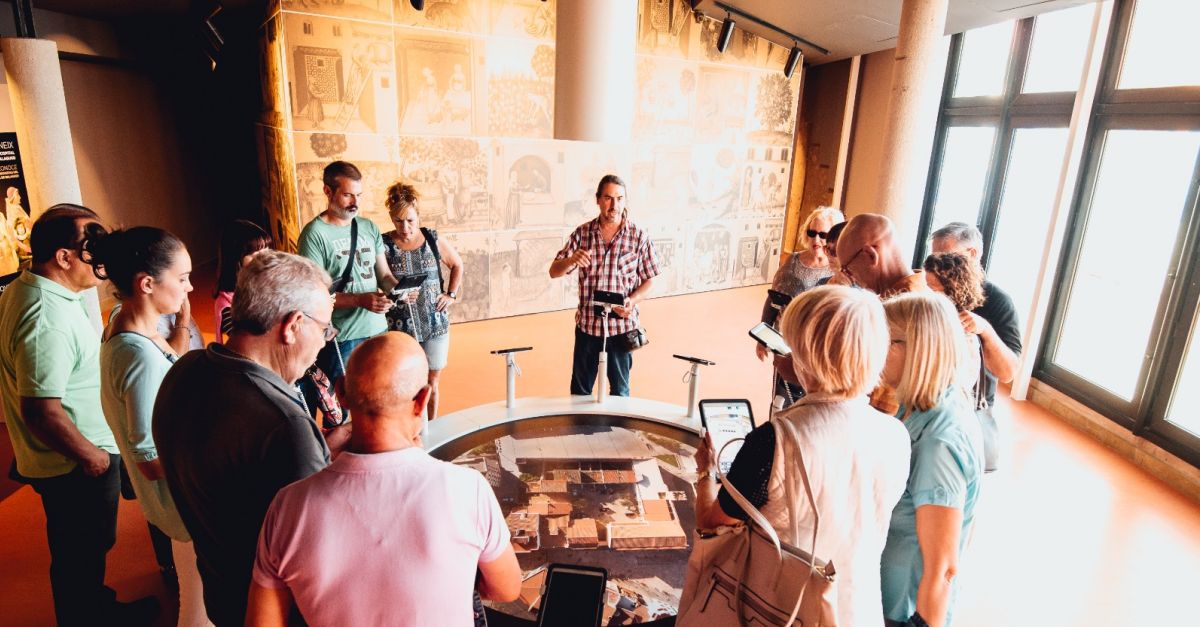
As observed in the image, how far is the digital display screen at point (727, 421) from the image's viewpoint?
8.41 ft

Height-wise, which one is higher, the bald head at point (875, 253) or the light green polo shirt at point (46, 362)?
the bald head at point (875, 253)

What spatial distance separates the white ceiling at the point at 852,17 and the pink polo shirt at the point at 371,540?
6315 mm

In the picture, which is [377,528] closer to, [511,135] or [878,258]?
[878,258]

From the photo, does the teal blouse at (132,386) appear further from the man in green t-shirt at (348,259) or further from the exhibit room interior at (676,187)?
→ the man in green t-shirt at (348,259)

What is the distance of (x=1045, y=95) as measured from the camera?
19.3 ft

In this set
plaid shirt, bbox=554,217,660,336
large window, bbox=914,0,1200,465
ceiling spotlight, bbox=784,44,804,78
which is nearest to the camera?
plaid shirt, bbox=554,217,660,336

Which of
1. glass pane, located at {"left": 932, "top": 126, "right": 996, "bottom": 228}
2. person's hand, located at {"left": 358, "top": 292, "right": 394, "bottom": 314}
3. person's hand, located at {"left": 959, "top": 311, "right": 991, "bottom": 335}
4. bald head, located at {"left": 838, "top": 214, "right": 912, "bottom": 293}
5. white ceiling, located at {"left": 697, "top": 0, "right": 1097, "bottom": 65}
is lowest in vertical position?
person's hand, located at {"left": 358, "top": 292, "right": 394, "bottom": 314}

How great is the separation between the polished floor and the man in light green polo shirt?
0.61 metres

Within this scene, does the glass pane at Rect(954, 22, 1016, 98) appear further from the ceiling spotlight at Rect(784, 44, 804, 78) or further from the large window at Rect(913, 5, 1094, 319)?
the ceiling spotlight at Rect(784, 44, 804, 78)

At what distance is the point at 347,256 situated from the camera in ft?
12.1

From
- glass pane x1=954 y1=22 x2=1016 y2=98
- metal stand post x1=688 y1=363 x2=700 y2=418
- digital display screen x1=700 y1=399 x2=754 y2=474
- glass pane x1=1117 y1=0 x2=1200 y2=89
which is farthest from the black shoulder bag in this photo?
glass pane x1=954 y1=22 x2=1016 y2=98

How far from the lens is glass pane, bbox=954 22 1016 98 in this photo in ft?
21.5

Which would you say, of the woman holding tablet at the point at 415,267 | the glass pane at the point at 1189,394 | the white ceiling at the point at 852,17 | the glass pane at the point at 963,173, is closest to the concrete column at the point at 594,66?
the woman holding tablet at the point at 415,267

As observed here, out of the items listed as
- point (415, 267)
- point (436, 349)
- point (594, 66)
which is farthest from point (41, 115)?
point (594, 66)
